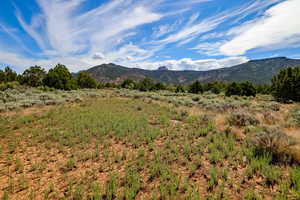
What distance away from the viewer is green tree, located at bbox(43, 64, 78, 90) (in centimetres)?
3366

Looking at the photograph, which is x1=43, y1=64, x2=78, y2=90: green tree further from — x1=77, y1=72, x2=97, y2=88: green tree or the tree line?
x1=77, y1=72, x2=97, y2=88: green tree

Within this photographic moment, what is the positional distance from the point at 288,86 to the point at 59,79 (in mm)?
42203

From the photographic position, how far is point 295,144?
4207 millimetres

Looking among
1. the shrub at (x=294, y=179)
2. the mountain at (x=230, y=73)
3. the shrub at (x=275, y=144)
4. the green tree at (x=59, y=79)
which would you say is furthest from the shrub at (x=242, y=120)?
the mountain at (x=230, y=73)

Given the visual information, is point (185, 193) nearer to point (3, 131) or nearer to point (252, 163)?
point (252, 163)

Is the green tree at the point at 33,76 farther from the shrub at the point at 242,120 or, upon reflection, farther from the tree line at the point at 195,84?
the shrub at the point at 242,120

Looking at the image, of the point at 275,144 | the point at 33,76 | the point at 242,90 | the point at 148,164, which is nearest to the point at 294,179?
the point at 275,144

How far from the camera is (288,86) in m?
22.0

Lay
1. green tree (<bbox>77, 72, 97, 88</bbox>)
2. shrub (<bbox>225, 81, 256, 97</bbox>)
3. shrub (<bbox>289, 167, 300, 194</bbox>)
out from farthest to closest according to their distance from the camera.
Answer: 1. green tree (<bbox>77, 72, 97, 88</bbox>)
2. shrub (<bbox>225, 81, 256, 97</bbox>)
3. shrub (<bbox>289, 167, 300, 194</bbox>)

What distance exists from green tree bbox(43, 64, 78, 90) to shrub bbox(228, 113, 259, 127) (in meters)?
35.5

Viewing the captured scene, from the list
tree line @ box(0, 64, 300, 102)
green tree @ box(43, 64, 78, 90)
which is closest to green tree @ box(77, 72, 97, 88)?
tree line @ box(0, 64, 300, 102)

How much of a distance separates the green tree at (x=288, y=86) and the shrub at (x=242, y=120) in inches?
839

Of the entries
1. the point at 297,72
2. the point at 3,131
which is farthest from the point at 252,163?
the point at 297,72

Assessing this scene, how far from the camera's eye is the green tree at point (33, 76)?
41594 mm
